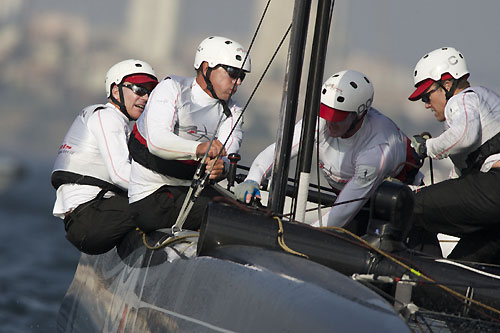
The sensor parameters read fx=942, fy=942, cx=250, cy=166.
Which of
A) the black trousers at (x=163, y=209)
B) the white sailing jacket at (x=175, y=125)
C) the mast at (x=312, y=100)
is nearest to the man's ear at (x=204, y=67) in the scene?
the white sailing jacket at (x=175, y=125)

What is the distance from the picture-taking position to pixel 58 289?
15664mm

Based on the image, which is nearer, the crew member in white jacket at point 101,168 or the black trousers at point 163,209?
the black trousers at point 163,209

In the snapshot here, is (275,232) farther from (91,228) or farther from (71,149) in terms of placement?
(71,149)

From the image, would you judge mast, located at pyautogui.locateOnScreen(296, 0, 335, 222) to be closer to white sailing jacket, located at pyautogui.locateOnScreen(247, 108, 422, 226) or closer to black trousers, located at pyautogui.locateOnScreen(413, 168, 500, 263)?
white sailing jacket, located at pyautogui.locateOnScreen(247, 108, 422, 226)

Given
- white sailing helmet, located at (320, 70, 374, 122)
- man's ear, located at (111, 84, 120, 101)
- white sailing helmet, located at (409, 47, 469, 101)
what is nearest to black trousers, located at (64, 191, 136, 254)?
man's ear, located at (111, 84, 120, 101)

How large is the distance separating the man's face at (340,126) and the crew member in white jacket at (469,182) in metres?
0.56

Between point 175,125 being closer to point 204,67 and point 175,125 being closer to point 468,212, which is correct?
point 204,67

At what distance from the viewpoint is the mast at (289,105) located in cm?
545

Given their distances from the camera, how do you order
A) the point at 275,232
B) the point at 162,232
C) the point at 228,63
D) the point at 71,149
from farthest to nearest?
1. the point at 71,149
2. the point at 228,63
3. the point at 162,232
4. the point at 275,232

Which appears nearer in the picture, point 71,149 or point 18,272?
point 71,149

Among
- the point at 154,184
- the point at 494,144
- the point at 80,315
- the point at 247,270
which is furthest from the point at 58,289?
the point at 247,270

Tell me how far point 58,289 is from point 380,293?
467 inches

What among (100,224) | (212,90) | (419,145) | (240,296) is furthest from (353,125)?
(240,296)

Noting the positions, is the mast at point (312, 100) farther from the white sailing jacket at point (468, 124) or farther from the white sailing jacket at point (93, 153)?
the white sailing jacket at point (93, 153)
